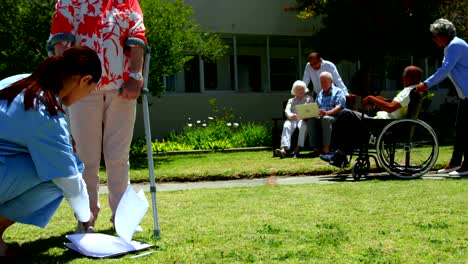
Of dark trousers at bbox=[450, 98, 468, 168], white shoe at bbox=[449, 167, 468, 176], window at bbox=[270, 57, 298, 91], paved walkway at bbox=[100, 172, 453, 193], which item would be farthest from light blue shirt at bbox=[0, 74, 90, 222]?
window at bbox=[270, 57, 298, 91]

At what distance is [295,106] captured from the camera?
10.8 metres

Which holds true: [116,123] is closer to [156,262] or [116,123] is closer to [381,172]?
[156,262]

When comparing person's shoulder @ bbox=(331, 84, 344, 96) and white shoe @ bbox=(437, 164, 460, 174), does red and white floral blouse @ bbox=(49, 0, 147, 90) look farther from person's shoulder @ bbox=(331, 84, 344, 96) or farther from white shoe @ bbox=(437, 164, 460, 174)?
person's shoulder @ bbox=(331, 84, 344, 96)

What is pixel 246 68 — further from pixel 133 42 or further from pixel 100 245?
pixel 100 245

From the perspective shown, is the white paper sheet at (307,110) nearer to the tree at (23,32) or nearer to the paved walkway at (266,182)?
the paved walkway at (266,182)

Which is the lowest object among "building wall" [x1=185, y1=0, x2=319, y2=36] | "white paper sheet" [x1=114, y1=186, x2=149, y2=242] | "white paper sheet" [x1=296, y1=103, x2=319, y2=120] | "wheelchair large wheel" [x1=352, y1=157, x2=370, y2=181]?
"wheelchair large wheel" [x1=352, y1=157, x2=370, y2=181]

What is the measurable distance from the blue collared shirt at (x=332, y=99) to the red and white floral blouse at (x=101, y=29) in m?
6.46

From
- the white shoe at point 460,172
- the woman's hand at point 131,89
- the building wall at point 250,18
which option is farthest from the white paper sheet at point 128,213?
the building wall at point 250,18

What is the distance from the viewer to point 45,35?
36.7ft

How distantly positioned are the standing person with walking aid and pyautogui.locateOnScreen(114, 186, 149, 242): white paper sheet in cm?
60

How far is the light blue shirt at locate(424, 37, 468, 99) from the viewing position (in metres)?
7.82

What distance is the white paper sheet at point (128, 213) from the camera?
145 inches

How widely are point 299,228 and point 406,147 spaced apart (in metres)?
3.68

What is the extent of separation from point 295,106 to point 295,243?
7.15 metres
